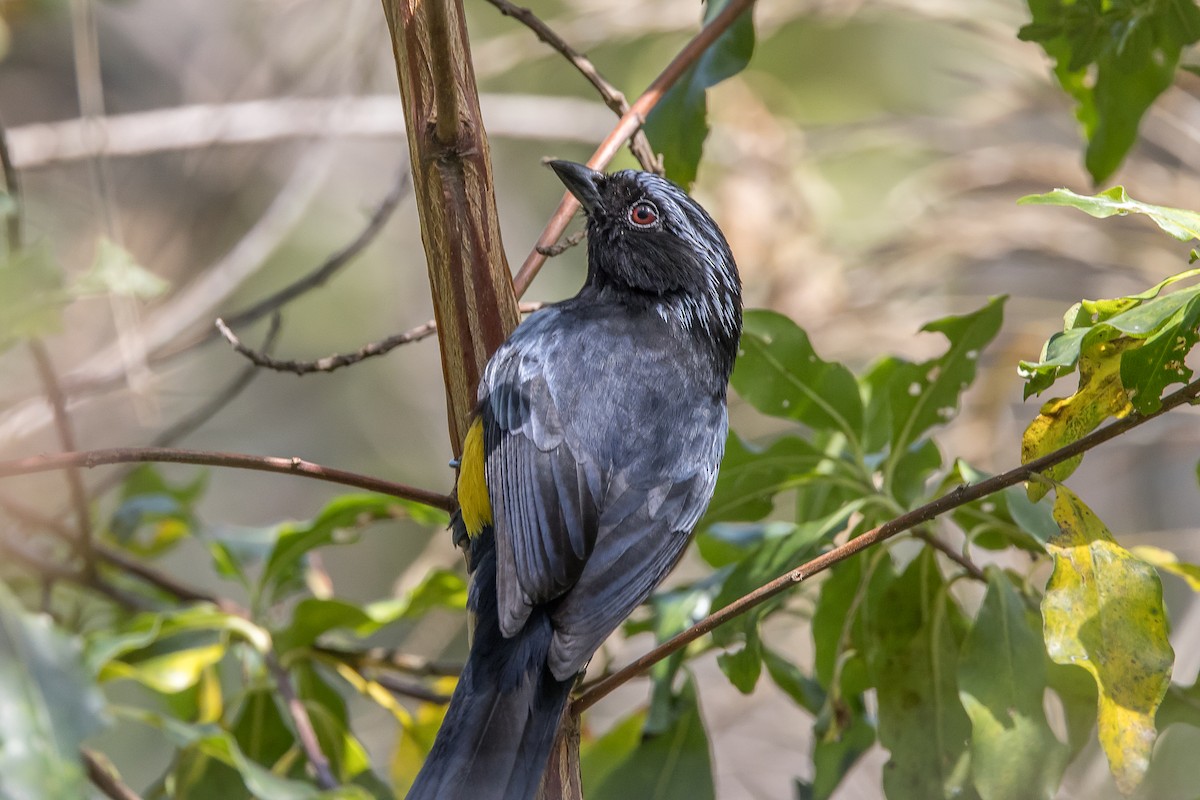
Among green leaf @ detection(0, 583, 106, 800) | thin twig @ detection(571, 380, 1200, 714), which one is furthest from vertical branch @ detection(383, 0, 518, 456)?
green leaf @ detection(0, 583, 106, 800)

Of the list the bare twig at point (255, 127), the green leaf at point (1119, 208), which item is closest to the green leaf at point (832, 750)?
the green leaf at point (1119, 208)

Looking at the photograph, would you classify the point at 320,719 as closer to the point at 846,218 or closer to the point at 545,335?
the point at 545,335

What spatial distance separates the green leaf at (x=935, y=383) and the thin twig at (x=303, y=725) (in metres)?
1.54

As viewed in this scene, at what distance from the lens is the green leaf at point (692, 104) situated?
2.91 m

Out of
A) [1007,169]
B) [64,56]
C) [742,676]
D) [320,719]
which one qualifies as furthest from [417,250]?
[742,676]

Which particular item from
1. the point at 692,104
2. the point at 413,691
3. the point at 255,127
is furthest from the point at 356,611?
the point at 255,127

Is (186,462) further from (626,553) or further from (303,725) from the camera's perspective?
(303,725)

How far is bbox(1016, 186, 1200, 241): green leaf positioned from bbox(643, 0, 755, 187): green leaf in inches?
45.8

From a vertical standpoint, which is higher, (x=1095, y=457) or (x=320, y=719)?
(x=320, y=719)

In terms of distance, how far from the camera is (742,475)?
113 inches

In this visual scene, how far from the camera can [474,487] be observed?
2555 millimetres

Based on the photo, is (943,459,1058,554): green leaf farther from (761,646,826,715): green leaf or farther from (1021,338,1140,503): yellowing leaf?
(761,646,826,715): green leaf

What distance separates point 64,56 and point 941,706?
658cm

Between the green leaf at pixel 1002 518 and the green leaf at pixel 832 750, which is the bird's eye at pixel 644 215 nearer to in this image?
the green leaf at pixel 1002 518
